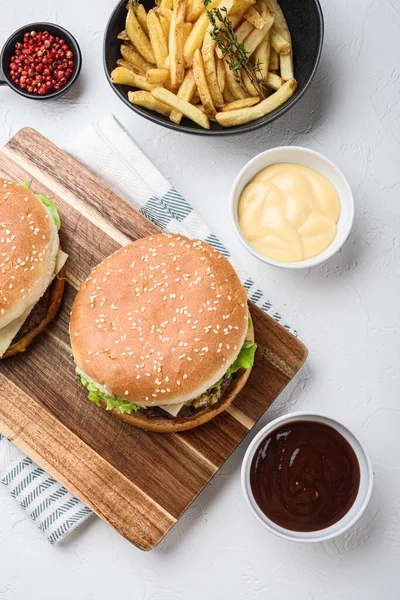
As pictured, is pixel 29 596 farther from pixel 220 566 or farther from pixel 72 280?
pixel 72 280

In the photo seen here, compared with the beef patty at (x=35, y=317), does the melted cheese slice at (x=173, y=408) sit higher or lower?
higher

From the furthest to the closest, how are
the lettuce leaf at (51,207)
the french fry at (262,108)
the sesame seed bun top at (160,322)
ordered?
the lettuce leaf at (51,207) → the french fry at (262,108) → the sesame seed bun top at (160,322)

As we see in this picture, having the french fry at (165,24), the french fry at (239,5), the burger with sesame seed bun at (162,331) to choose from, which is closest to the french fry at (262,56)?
the french fry at (239,5)

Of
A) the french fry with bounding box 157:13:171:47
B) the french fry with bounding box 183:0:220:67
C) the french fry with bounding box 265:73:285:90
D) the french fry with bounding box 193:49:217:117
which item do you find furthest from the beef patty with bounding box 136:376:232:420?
the french fry with bounding box 157:13:171:47

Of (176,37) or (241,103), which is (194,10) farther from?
(241,103)

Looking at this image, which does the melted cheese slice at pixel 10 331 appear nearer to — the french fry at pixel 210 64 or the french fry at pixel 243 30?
the french fry at pixel 210 64

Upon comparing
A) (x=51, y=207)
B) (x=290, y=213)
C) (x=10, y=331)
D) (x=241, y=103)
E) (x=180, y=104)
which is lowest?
(x=10, y=331)

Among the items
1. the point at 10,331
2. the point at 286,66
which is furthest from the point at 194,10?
the point at 10,331
